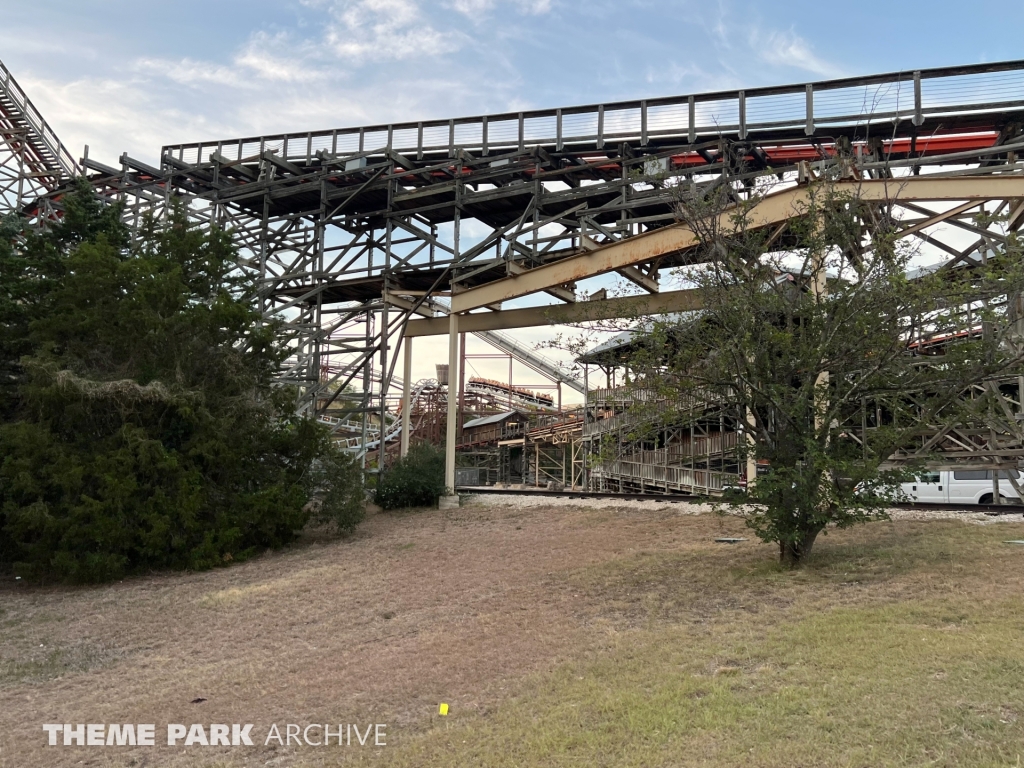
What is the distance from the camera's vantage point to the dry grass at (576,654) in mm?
4949

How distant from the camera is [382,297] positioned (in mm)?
20578

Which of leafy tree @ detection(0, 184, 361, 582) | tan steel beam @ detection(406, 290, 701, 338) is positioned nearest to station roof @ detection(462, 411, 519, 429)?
tan steel beam @ detection(406, 290, 701, 338)

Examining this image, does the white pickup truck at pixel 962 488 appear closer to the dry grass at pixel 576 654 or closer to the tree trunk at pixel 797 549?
the dry grass at pixel 576 654

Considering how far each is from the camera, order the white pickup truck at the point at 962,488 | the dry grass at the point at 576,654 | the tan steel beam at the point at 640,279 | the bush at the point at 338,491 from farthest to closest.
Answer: the white pickup truck at the point at 962,488 → the tan steel beam at the point at 640,279 → the bush at the point at 338,491 → the dry grass at the point at 576,654

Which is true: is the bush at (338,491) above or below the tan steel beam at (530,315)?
below

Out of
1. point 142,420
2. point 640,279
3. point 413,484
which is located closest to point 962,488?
point 640,279

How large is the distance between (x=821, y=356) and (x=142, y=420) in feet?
38.6

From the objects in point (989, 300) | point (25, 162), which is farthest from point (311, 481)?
point (25, 162)

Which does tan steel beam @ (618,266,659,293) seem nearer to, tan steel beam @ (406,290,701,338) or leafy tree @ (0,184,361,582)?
tan steel beam @ (406,290,701,338)

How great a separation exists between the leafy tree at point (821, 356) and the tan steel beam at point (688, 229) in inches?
31.6

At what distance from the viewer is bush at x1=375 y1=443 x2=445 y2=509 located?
18234 mm

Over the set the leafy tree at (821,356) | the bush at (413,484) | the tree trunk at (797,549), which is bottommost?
the tree trunk at (797,549)

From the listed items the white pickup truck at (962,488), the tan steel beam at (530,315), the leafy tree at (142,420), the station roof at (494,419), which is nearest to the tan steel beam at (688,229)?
the tan steel beam at (530,315)

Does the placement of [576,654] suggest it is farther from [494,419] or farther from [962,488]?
[494,419]
